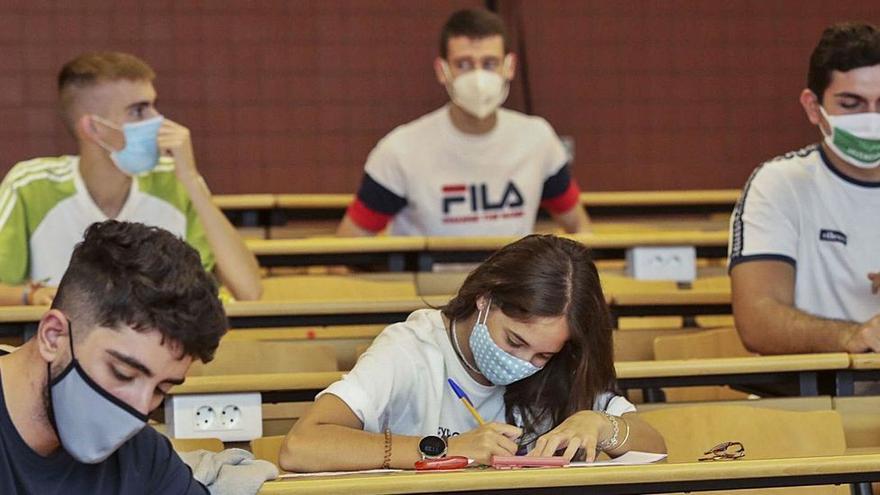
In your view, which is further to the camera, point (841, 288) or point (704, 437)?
point (841, 288)

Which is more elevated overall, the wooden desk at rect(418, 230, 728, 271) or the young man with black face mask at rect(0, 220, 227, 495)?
the young man with black face mask at rect(0, 220, 227, 495)

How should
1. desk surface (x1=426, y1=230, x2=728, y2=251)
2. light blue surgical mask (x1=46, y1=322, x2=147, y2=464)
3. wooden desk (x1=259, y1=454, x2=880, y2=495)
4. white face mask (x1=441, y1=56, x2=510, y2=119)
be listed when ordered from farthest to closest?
white face mask (x1=441, y1=56, x2=510, y2=119), desk surface (x1=426, y1=230, x2=728, y2=251), wooden desk (x1=259, y1=454, x2=880, y2=495), light blue surgical mask (x1=46, y1=322, x2=147, y2=464)

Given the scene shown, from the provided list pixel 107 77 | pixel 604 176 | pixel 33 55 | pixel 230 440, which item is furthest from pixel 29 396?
pixel 604 176

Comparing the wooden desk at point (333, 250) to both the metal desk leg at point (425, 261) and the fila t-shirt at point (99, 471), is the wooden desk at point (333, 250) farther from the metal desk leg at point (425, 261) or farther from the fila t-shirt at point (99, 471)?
the fila t-shirt at point (99, 471)

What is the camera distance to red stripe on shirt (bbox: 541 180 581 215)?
5.16m

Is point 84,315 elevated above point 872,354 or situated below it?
above

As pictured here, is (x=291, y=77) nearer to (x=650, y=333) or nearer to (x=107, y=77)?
(x=107, y=77)

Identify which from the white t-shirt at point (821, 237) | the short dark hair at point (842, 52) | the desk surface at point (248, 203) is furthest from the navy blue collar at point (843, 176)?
the desk surface at point (248, 203)

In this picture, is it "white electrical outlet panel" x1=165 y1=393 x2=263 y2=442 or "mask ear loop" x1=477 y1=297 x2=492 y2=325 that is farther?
"white electrical outlet panel" x1=165 y1=393 x2=263 y2=442

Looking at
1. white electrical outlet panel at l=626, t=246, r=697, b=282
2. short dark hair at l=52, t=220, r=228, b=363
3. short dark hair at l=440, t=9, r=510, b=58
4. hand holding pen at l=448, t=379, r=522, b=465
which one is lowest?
white electrical outlet panel at l=626, t=246, r=697, b=282

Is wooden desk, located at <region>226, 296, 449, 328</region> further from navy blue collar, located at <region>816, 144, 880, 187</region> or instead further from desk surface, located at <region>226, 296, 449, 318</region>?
navy blue collar, located at <region>816, 144, 880, 187</region>

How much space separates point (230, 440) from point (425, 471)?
2.24 feet

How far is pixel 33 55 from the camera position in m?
6.08

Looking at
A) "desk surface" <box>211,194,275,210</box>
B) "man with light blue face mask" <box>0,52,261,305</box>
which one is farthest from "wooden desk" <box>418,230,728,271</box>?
"desk surface" <box>211,194,275,210</box>
